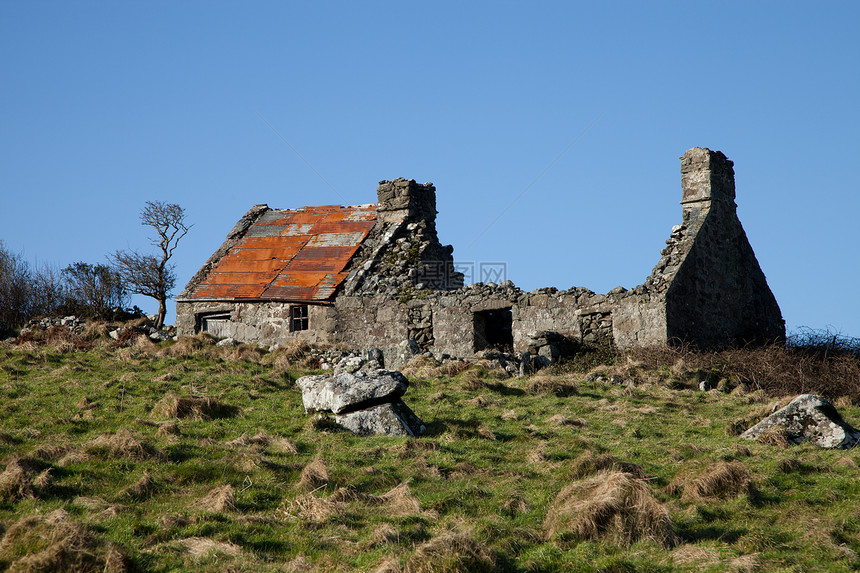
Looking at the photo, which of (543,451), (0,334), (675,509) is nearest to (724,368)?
(543,451)

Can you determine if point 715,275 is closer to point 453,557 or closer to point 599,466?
point 599,466

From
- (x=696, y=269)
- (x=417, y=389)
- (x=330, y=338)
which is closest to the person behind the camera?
(x=417, y=389)

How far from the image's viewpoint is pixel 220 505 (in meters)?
8.78

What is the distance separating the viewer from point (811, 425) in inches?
458

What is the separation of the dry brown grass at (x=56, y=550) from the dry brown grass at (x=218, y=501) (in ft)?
4.20

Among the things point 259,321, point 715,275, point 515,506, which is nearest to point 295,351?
point 259,321

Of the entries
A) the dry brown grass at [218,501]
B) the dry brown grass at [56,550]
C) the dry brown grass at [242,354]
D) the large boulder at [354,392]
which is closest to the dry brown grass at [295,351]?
the dry brown grass at [242,354]

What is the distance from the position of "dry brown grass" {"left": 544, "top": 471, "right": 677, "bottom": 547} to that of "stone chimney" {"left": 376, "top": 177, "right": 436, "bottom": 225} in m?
17.6

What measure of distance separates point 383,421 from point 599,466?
338cm

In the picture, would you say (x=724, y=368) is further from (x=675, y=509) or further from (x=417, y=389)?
(x=675, y=509)

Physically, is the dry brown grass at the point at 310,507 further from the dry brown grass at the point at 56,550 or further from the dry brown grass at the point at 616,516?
the dry brown grass at the point at 616,516

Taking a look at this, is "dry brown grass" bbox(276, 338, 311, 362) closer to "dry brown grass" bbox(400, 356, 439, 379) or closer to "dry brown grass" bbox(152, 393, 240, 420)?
"dry brown grass" bbox(400, 356, 439, 379)

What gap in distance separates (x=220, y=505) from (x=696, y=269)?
15458mm

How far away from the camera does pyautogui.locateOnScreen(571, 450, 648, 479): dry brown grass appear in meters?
9.85
